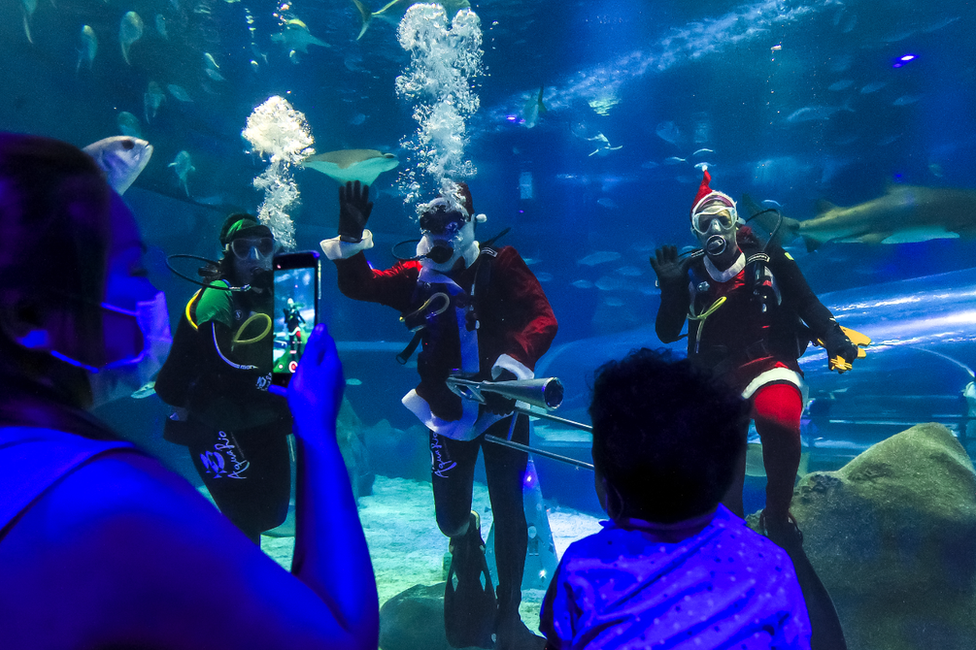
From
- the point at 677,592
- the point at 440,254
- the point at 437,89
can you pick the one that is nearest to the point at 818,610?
the point at 677,592

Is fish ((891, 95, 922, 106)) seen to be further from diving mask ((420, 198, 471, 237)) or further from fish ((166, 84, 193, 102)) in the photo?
fish ((166, 84, 193, 102))

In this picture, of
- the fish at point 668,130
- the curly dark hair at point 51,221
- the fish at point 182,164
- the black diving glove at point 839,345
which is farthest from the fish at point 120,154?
the fish at point 668,130

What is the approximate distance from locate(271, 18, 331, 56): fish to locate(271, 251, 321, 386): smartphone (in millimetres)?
10023

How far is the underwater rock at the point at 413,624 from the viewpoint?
351 centimetres

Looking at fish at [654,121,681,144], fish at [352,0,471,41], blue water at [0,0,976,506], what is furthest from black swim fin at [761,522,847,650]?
fish at [654,121,681,144]

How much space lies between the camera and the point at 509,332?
10.0 ft

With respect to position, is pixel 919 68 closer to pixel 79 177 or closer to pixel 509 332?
pixel 509 332

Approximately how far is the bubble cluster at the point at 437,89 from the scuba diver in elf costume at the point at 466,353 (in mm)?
7345

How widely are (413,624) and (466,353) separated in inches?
80.0

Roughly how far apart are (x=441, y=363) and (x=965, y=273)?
13048 millimetres

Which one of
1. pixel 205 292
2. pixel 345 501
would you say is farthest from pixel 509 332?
pixel 345 501

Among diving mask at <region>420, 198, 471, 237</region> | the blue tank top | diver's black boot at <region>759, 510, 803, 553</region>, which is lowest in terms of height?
diver's black boot at <region>759, 510, 803, 553</region>

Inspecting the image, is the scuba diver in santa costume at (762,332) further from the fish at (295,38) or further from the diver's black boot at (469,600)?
the fish at (295,38)

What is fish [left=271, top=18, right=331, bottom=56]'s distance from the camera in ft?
31.7
